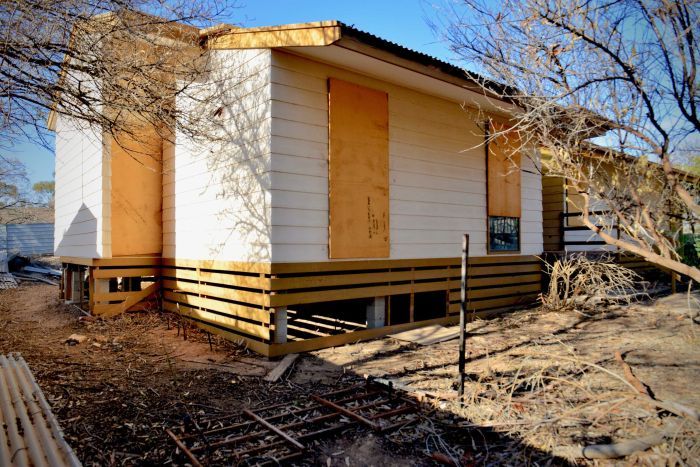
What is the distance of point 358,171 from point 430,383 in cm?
320

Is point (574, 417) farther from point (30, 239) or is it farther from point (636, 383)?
point (30, 239)

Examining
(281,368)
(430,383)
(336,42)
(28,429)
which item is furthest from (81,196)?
(430,383)

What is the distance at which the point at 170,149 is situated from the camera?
28.7 ft

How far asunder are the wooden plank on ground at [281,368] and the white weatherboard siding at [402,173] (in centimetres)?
125

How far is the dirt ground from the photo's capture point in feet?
10.8

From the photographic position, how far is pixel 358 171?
6598 mm

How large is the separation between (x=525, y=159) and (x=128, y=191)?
810cm

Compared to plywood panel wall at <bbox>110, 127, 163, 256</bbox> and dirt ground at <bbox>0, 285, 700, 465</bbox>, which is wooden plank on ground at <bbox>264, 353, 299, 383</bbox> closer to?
dirt ground at <bbox>0, 285, 700, 465</bbox>

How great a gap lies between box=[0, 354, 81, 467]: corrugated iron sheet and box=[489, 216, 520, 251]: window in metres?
7.39

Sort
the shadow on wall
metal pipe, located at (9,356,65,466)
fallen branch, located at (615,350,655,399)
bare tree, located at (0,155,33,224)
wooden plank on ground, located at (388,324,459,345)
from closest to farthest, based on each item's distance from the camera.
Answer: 1. metal pipe, located at (9,356,65,466)
2. fallen branch, located at (615,350,655,399)
3. wooden plank on ground, located at (388,324,459,345)
4. the shadow on wall
5. bare tree, located at (0,155,33,224)

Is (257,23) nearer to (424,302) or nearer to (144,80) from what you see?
(144,80)

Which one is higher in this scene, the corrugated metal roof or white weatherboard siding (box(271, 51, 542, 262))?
the corrugated metal roof

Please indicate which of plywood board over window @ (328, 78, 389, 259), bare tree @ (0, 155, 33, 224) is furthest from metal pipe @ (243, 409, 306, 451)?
bare tree @ (0, 155, 33, 224)

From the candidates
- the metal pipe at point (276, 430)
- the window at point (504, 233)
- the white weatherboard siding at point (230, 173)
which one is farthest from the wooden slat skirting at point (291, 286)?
the metal pipe at point (276, 430)
